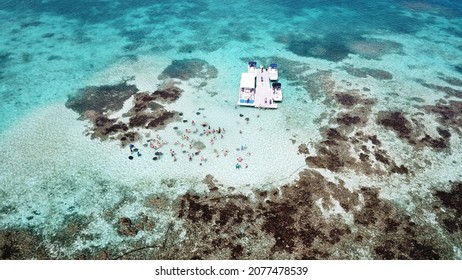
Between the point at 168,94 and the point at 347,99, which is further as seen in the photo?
the point at 168,94

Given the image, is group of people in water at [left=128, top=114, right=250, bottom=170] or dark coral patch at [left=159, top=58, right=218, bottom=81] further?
dark coral patch at [left=159, top=58, right=218, bottom=81]

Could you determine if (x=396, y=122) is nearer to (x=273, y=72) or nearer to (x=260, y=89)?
(x=260, y=89)

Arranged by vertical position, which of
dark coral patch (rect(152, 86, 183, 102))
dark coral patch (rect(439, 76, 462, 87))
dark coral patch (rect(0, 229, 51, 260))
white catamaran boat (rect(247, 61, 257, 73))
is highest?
white catamaran boat (rect(247, 61, 257, 73))

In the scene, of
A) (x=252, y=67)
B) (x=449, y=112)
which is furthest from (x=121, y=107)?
(x=449, y=112)

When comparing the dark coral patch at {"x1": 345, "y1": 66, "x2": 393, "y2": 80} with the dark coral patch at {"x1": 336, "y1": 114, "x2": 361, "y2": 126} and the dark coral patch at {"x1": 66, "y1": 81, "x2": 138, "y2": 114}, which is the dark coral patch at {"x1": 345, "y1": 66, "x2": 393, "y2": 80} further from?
the dark coral patch at {"x1": 66, "y1": 81, "x2": 138, "y2": 114}

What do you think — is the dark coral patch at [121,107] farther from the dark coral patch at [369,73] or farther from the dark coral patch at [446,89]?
the dark coral patch at [446,89]

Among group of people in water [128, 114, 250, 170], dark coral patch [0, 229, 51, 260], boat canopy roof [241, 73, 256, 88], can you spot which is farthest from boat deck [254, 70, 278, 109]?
dark coral patch [0, 229, 51, 260]

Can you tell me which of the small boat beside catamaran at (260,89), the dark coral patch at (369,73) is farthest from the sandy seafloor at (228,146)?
the small boat beside catamaran at (260,89)

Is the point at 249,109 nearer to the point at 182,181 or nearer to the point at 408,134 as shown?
the point at 182,181
